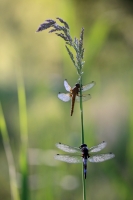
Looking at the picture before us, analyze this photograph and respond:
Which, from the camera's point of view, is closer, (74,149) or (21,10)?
(74,149)

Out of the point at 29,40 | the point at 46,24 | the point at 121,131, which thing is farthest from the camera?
the point at 29,40

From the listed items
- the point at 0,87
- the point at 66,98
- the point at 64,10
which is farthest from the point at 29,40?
the point at 66,98

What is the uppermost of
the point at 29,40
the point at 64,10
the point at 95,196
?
the point at 29,40

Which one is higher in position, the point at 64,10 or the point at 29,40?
the point at 29,40

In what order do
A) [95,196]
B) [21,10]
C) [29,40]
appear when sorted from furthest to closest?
1. [21,10]
2. [29,40]
3. [95,196]

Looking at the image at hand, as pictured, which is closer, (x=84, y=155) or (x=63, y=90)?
(x=84, y=155)

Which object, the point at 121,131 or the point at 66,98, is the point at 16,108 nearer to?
the point at 121,131

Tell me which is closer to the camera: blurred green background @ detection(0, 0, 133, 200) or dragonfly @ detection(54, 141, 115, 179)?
dragonfly @ detection(54, 141, 115, 179)

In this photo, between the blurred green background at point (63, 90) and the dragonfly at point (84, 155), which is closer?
the dragonfly at point (84, 155)
